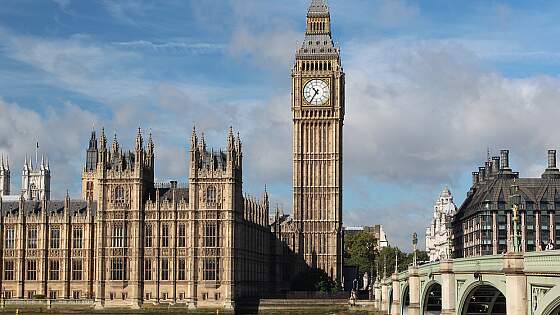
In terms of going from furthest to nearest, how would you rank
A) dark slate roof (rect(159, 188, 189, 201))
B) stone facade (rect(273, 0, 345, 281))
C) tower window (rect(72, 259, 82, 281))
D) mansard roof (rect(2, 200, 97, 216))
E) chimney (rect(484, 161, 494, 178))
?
chimney (rect(484, 161, 494, 178))
stone facade (rect(273, 0, 345, 281))
mansard roof (rect(2, 200, 97, 216))
tower window (rect(72, 259, 82, 281))
dark slate roof (rect(159, 188, 189, 201))

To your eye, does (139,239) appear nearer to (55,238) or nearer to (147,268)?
(147,268)

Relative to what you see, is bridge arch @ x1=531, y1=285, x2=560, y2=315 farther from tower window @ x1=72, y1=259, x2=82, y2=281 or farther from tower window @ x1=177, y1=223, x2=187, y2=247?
tower window @ x1=72, y1=259, x2=82, y2=281

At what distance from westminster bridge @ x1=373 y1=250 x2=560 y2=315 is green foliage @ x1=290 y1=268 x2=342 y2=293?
2569 inches

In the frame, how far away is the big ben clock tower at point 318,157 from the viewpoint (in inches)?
6624

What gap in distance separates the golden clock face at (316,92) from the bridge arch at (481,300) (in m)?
104

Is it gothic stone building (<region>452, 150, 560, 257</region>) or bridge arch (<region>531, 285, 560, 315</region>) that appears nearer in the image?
bridge arch (<region>531, 285, 560, 315</region>)

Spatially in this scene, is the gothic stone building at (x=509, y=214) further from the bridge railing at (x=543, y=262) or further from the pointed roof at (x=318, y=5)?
the bridge railing at (x=543, y=262)

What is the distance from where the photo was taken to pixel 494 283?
164 feet

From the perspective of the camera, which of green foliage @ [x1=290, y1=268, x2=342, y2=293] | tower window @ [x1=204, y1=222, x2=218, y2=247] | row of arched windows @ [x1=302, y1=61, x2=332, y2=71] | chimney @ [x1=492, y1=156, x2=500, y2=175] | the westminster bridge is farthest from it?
chimney @ [x1=492, y1=156, x2=500, y2=175]

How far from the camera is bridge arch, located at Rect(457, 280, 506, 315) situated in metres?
58.7

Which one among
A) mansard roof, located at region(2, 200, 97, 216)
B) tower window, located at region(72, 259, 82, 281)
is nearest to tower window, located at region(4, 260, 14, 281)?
mansard roof, located at region(2, 200, 97, 216)

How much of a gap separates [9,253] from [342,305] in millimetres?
43689

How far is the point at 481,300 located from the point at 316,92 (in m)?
107

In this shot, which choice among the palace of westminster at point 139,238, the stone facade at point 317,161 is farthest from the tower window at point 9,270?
the stone facade at point 317,161
